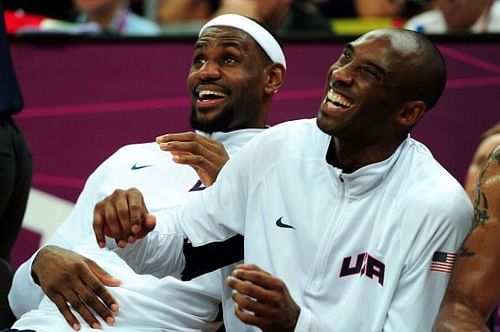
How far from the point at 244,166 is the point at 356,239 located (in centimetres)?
43

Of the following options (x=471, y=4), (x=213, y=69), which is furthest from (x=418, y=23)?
(x=213, y=69)

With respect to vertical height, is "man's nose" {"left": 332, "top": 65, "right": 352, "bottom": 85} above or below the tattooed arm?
above

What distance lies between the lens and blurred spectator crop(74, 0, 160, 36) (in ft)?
20.9

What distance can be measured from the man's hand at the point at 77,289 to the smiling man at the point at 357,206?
34 centimetres

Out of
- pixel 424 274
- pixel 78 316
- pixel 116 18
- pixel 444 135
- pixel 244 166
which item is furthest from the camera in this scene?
pixel 116 18

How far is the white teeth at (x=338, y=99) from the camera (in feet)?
10.5

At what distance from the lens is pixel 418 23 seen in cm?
588

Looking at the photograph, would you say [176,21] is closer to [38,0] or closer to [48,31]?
[38,0]

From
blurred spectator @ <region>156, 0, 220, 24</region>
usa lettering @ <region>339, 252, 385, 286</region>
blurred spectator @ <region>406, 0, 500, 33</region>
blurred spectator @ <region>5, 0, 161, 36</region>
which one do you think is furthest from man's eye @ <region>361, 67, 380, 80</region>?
blurred spectator @ <region>156, 0, 220, 24</region>

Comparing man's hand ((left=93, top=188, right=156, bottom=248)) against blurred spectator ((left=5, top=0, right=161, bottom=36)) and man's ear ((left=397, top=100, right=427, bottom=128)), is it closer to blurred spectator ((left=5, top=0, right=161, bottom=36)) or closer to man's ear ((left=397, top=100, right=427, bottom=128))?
man's ear ((left=397, top=100, right=427, bottom=128))

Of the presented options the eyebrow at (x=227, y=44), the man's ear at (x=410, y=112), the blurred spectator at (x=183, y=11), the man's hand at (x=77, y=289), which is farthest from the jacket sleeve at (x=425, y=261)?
the blurred spectator at (x=183, y=11)

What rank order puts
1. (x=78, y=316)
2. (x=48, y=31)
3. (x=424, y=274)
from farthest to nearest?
(x=48, y=31)
(x=78, y=316)
(x=424, y=274)

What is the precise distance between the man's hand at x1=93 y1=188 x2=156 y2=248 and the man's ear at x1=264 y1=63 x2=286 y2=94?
1.17 metres

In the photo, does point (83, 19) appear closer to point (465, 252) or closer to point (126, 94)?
point (126, 94)
